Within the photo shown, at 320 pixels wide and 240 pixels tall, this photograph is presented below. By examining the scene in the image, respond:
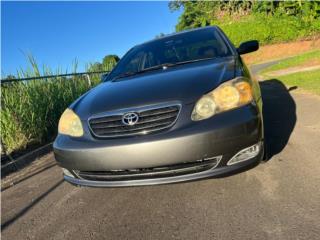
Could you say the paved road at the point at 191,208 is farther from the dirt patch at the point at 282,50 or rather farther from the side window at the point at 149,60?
the dirt patch at the point at 282,50

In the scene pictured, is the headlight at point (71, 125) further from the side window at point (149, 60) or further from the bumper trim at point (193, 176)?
the side window at point (149, 60)

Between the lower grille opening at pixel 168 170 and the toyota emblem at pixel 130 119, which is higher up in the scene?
the toyota emblem at pixel 130 119

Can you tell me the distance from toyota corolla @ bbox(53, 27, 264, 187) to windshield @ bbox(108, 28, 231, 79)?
831 millimetres

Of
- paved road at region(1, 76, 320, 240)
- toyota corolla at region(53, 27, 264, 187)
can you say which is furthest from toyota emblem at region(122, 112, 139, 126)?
paved road at region(1, 76, 320, 240)

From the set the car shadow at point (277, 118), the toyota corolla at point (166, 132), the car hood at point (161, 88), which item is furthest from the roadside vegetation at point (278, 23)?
the toyota corolla at point (166, 132)

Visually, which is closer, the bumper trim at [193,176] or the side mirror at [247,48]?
the bumper trim at [193,176]

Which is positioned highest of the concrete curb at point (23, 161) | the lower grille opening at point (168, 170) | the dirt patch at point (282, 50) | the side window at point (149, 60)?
the side window at point (149, 60)

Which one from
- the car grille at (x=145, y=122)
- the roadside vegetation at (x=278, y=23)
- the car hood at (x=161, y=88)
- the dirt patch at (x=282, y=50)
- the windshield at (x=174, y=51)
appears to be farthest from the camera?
the roadside vegetation at (x=278, y=23)

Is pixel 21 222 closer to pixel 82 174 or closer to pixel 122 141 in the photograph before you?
pixel 82 174

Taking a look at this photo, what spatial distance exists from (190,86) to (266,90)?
653cm

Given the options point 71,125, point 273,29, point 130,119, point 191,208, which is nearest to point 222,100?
point 130,119

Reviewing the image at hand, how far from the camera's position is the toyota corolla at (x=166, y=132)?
2789 millimetres

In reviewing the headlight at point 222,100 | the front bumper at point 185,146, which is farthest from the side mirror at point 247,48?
the front bumper at point 185,146

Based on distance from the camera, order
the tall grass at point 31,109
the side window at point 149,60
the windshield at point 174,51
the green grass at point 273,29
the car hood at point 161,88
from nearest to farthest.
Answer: the car hood at point 161,88 → the windshield at point 174,51 → the side window at point 149,60 → the tall grass at point 31,109 → the green grass at point 273,29
